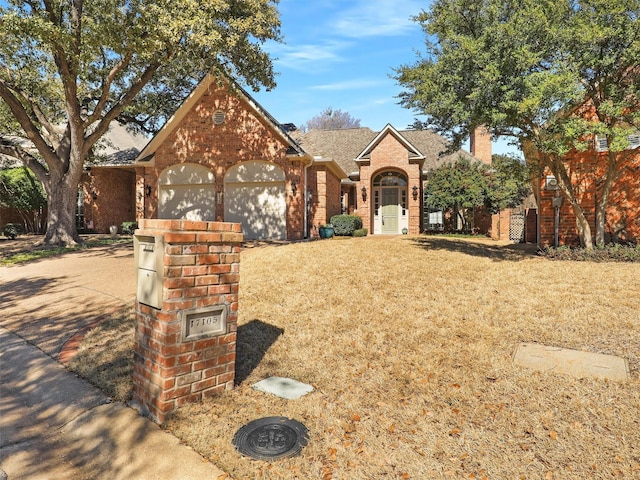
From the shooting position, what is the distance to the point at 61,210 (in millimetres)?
14078

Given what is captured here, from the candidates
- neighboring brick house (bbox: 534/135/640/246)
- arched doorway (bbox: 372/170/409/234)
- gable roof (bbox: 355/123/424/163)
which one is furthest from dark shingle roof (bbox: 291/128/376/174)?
neighboring brick house (bbox: 534/135/640/246)

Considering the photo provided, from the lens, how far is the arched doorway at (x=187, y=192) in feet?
52.0

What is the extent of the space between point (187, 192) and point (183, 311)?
1427cm

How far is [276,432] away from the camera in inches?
115

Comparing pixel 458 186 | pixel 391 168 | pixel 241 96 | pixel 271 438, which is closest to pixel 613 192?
pixel 458 186

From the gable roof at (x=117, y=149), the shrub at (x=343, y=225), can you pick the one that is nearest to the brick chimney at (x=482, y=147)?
the shrub at (x=343, y=225)

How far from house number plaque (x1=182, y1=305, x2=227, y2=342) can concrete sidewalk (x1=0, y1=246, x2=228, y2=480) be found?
2.53ft

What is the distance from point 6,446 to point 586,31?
11030mm

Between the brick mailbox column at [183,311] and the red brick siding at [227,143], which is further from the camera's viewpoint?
the red brick siding at [227,143]

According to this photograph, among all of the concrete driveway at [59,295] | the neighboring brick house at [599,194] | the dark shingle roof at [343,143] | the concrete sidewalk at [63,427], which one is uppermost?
the dark shingle roof at [343,143]

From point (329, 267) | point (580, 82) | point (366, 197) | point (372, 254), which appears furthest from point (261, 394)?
point (366, 197)

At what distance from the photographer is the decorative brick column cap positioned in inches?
117

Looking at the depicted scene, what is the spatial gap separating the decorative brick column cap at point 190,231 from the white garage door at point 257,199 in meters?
12.0

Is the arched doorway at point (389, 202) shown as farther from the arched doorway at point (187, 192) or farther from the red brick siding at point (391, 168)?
the arched doorway at point (187, 192)
